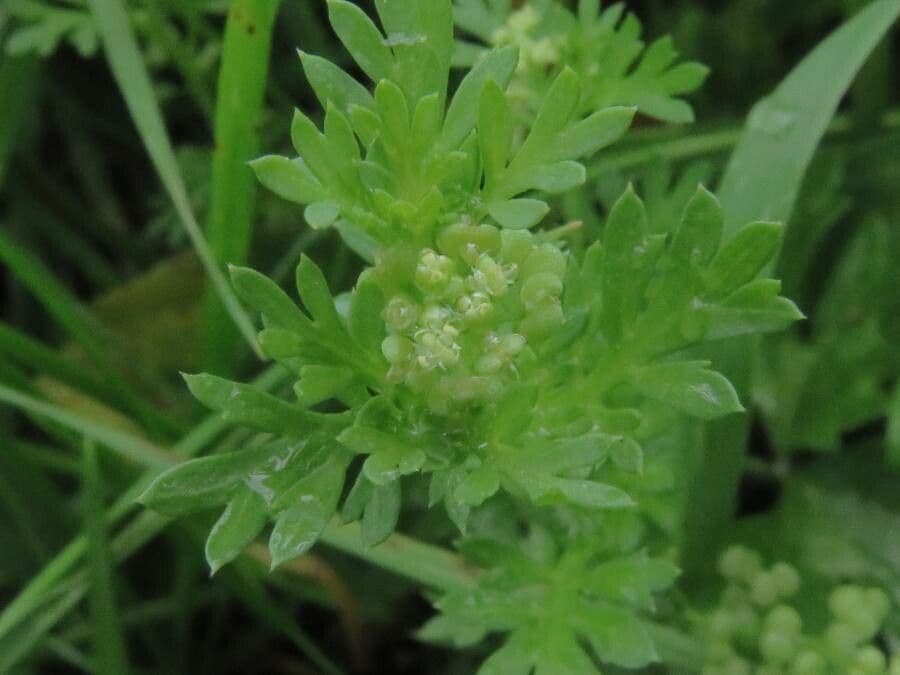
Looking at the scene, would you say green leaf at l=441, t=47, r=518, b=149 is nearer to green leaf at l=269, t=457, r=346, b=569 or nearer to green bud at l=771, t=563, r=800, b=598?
green leaf at l=269, t=457, r=346, b=569

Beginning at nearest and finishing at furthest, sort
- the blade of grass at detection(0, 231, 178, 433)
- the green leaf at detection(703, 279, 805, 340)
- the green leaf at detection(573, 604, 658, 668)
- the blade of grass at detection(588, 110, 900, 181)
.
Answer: the green leaf at detection(703, 279, 805, 340) → the green leaf at detection(573, 604, 658, 668) → the blade of grass at detection(0, 231, 178, 433) → the blade of grass at detection(588, 110, 900, 181)

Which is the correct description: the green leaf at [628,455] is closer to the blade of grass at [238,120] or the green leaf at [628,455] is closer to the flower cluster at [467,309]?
the flower cluster at [467,309]

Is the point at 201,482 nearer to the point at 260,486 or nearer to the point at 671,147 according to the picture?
the point at 260,486

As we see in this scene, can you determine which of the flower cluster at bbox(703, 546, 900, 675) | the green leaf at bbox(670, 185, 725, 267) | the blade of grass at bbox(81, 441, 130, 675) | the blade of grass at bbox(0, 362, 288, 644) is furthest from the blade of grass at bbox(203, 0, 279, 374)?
the flower cluster at bbox(703, 546, 900, 675)

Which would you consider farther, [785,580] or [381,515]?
[785,580]

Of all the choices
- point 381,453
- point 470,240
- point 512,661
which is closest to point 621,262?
point 470,240

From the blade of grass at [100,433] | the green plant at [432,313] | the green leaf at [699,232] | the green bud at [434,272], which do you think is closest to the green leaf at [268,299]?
the green plant at [432,313]
